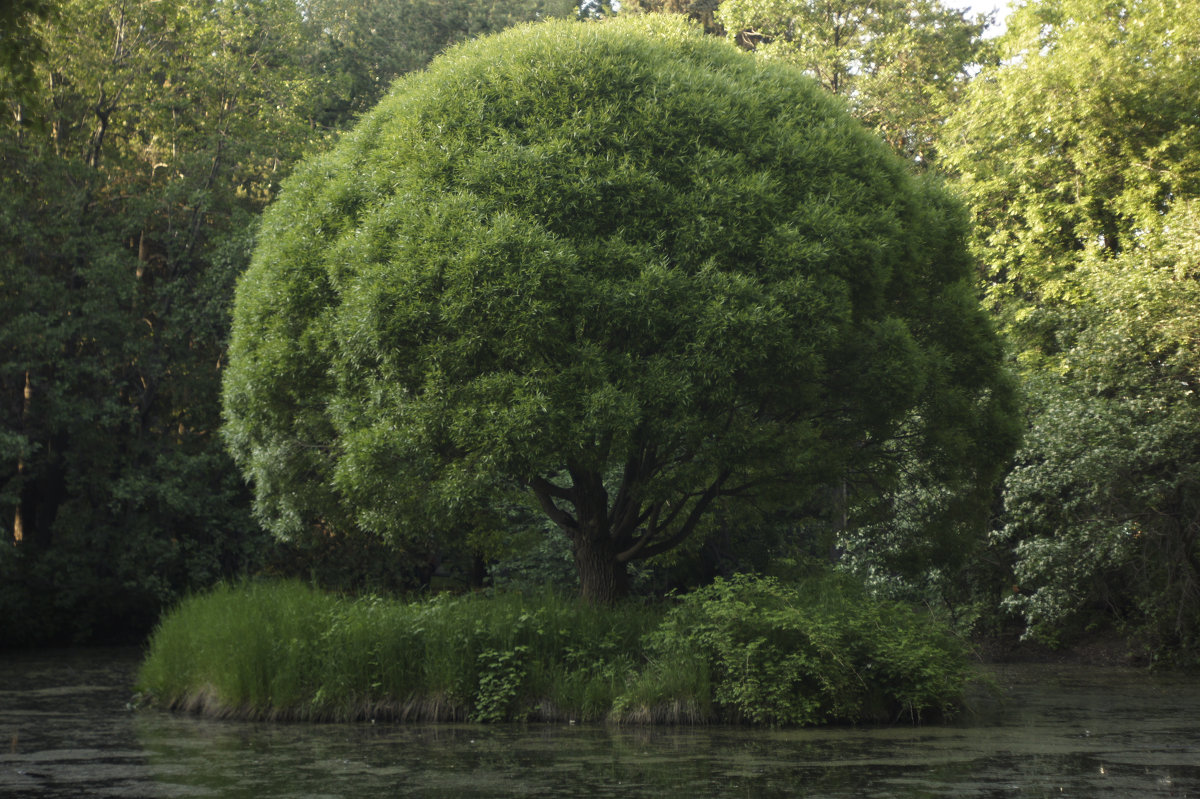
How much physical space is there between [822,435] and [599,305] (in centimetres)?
373

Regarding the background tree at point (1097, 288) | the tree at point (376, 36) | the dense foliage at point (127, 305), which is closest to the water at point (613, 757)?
the background tree at point (1097, 288)

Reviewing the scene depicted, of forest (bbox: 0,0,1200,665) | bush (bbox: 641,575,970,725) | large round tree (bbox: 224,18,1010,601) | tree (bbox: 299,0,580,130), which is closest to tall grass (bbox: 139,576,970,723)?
bush (bbox: 641,575,970,725)

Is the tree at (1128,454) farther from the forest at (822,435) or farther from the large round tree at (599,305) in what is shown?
the large round tree at (599,305)

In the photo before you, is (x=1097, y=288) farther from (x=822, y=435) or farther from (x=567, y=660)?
(x=567, y=660)

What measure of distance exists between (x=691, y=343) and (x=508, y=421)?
219 centimetres

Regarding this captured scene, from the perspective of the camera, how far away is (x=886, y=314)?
14.3 metres

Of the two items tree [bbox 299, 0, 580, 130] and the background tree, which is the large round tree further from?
tree [bbox 299, 0, 580, 130]

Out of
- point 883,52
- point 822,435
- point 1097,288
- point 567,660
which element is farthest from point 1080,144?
point 567,660

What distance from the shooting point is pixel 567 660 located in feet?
41.4

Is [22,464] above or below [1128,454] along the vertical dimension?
above

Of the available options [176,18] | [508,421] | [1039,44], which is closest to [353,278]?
[508,421]

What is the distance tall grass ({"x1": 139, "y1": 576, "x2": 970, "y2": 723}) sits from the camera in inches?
456

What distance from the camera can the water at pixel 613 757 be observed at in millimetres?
7793

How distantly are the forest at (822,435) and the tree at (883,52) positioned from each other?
0.10 m
